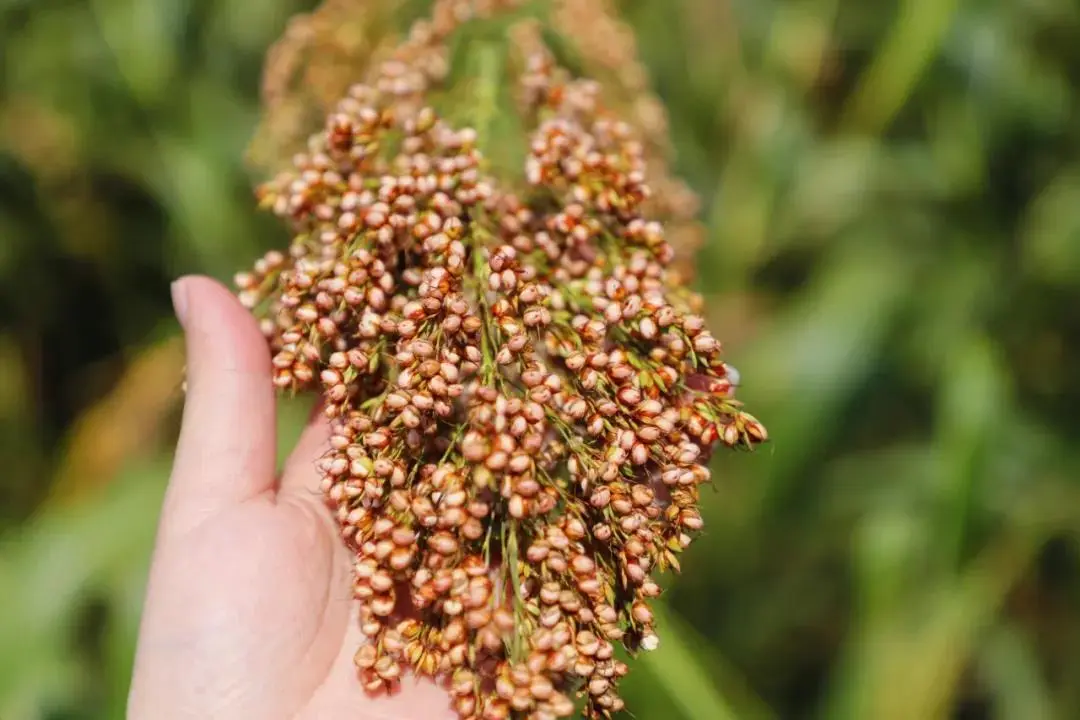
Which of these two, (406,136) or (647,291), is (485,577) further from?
(406,136)

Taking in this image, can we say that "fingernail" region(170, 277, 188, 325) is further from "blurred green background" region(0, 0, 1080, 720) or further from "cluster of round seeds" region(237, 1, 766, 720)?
"blurred green background" region(0, 0, 1080, 720)

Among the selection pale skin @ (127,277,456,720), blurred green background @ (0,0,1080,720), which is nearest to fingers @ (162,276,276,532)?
pale skin @ (127,277,456,720)

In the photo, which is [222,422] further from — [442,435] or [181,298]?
[442,435]

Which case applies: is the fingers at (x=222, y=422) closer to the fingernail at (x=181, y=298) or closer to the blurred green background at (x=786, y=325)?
the fingernail at (x=181, y=298)

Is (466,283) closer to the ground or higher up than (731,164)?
higher up

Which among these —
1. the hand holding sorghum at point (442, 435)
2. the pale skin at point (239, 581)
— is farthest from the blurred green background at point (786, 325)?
the hand holding sorghum at point (442, 435)

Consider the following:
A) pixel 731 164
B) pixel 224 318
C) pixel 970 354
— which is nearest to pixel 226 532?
pixel 224 318
